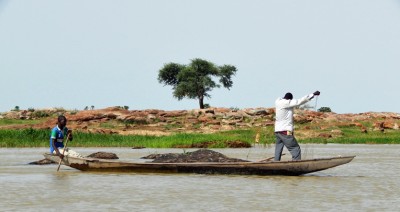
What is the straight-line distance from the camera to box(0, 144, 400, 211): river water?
1210 centimetres

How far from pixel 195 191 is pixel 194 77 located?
60.2 metres

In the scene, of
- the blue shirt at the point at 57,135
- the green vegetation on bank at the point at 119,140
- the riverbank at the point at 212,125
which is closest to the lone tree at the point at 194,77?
the riverbank at the point at 212,125

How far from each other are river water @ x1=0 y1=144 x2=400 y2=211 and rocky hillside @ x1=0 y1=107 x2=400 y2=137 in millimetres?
30350

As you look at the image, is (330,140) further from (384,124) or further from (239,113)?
(239,113)

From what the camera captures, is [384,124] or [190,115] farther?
[190,115]

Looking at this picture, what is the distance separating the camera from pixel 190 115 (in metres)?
57.8

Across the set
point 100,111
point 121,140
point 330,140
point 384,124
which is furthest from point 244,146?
point 100,111

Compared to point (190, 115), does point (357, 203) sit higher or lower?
lower

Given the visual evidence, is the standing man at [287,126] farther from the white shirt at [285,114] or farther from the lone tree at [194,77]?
the lone tree at [194,77]

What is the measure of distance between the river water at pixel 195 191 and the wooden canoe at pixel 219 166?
167 mm

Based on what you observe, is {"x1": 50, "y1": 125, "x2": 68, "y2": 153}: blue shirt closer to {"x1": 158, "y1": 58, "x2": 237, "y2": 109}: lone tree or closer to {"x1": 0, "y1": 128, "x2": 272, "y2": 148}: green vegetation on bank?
{"x1": 0, "y1": 128, "x2": 272, "y2": 148}: green vegetation on bank

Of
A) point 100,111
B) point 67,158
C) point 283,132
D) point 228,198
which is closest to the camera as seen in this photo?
point 228,198

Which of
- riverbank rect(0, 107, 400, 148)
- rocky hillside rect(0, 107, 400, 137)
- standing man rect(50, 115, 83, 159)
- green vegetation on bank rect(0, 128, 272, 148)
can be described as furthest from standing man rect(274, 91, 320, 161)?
rocky hillside rect(0, 107, 400, 137)

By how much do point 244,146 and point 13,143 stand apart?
11059 millimetres
